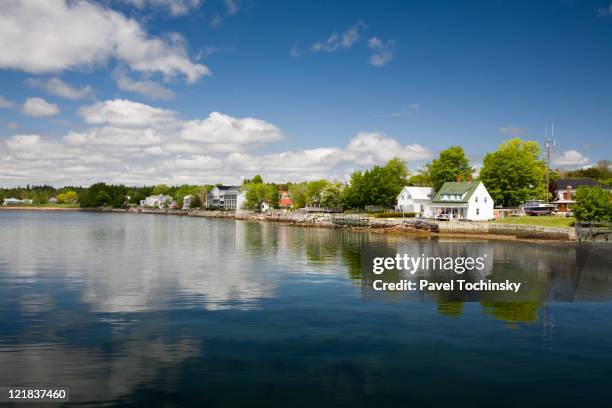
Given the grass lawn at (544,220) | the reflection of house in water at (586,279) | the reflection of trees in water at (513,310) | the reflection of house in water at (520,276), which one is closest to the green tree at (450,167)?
the grass lawn at (544,220)

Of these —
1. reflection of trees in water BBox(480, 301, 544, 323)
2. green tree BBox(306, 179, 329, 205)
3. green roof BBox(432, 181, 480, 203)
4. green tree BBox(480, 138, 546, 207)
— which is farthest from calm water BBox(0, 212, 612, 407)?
green tree BBox(306, 179, 329, 205)

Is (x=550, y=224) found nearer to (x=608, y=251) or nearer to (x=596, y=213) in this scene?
(x=596, y=213)

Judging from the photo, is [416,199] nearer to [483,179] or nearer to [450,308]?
[483,179]

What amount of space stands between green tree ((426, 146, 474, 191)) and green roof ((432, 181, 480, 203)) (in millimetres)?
12151

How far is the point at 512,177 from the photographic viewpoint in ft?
304

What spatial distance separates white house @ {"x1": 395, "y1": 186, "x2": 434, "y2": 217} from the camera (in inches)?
4094

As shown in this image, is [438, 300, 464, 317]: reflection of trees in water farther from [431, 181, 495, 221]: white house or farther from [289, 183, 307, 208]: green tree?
[289, 183, 307, 208]: green tree

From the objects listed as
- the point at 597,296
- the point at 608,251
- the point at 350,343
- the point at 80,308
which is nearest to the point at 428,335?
the point at 350,343

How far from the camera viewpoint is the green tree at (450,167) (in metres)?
106

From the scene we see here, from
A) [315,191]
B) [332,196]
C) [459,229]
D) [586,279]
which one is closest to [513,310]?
[586,279]

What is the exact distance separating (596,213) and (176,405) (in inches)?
2569

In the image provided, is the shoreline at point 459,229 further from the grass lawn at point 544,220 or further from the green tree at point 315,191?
the green tree at point 315,191

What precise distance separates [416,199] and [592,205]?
142ft

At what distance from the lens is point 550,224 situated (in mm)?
68938
